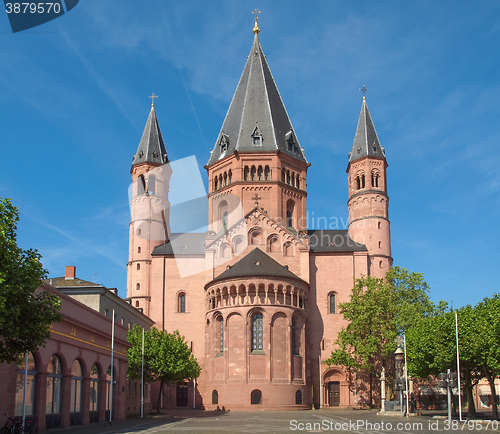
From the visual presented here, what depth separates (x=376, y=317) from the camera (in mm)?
67250

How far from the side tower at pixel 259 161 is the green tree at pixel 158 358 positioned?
2635 cm

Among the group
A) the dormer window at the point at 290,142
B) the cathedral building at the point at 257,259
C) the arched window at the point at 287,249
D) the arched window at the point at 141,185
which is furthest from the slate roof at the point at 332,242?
the arched window at the point at 141,185

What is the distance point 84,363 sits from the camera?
38.8m

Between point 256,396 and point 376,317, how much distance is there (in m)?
15.3

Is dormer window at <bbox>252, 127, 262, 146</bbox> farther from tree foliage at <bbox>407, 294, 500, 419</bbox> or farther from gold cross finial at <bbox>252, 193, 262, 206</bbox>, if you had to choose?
tree foliage at <bbox>407, 294, 500, 419</bbox>

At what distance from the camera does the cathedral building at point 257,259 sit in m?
66.8

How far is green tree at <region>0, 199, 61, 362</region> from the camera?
896 inches

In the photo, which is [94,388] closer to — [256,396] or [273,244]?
[256,396]

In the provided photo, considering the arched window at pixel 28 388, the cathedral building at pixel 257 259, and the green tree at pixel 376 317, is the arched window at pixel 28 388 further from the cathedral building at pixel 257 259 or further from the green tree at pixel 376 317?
the green tree at pixel 376 317

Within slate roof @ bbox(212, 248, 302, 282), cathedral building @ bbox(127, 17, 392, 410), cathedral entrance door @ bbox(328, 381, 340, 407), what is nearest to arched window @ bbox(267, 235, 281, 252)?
cathedral building @ bbox(127, 17, 392, 410)

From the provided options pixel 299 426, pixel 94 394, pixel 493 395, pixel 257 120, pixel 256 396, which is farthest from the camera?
pixel 257 120

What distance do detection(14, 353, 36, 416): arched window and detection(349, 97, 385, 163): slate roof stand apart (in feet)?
193

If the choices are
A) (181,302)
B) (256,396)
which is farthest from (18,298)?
(181,302)

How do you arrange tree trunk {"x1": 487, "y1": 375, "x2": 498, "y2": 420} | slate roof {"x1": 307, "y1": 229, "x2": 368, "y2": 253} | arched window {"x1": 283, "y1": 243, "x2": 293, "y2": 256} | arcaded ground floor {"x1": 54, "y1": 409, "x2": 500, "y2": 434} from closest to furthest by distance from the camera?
arcaded ground floor {"x1": 54, "y1": 409, "x2": 500, "y2": 434}
tree trunk {"x1": 487, "y1": 375, "x2": 498, "y2": 420}
arched window {"x1": 283, "y1": 243, "x2": 293, "y2": 256}
slate roof {"x1": 307, "y1": 229, "x2": 368, "y2": 253}
